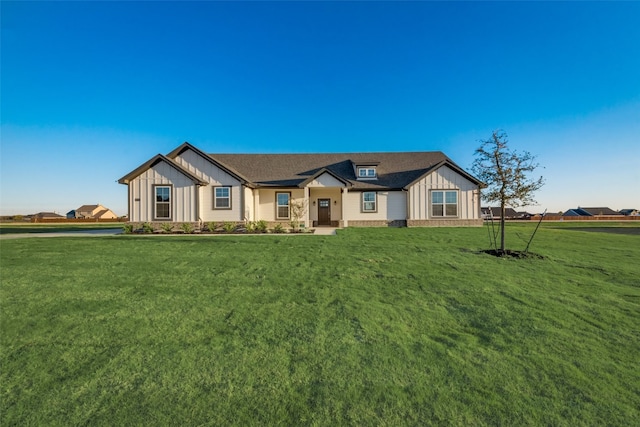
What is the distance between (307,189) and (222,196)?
567 centimetres

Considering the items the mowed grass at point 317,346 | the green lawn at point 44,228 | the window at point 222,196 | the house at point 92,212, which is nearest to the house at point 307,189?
the window at point 222,196

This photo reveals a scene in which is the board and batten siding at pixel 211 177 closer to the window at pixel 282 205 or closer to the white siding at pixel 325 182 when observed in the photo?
the window at pixel 282 205

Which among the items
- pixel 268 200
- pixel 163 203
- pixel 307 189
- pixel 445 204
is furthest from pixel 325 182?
pixel 163 203

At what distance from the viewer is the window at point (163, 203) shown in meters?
18.3

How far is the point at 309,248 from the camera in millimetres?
10789

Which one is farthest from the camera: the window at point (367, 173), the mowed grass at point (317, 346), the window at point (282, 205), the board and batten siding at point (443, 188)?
the window at point (367, 173)

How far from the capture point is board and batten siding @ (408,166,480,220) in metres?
21.4

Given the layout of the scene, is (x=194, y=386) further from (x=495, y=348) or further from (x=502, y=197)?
(x=502, y=197)

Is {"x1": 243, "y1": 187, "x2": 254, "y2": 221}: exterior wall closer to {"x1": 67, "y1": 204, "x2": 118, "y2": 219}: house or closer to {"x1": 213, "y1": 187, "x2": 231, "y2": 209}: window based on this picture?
{"x1": 213, "y1": 187, "x2": 231, "y2": 209}: window

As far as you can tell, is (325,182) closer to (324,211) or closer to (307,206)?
(307,206)

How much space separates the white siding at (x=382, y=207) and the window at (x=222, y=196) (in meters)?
8.47

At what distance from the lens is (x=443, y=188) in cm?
2147

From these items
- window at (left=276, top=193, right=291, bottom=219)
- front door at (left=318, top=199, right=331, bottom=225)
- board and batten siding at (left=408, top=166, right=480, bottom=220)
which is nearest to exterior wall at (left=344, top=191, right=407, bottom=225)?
board and batten siding at (left=408, top=166, right=480, bottom=220)

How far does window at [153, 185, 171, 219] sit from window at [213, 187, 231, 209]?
272 centimetres
